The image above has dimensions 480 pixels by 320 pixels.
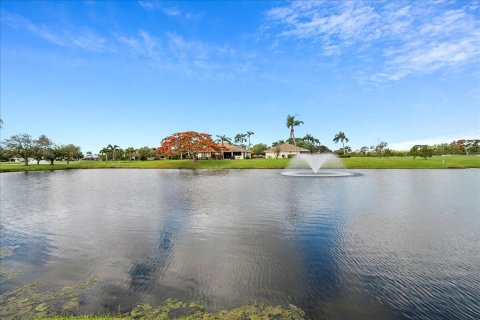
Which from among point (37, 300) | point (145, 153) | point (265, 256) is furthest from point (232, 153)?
point (37, 300)

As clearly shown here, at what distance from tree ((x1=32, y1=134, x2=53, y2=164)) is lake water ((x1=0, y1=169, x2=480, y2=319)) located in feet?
279

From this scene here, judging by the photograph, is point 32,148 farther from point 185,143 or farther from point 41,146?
point 185,143

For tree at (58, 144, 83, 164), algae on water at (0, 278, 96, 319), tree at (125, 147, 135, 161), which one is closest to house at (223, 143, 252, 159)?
tree at (125, 147, 135, 161)

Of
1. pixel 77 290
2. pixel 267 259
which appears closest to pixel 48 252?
pixel 77 290

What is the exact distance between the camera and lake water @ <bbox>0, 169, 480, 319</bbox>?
7109mm

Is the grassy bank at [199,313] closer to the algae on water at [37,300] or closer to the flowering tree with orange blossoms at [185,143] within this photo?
the algae on water at [37,300]

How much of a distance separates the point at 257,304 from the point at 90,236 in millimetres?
9632

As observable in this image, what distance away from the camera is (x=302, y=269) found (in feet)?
29.2

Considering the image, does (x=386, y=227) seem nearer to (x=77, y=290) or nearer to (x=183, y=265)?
(x=183, y=265)

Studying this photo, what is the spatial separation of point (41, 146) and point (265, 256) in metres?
106

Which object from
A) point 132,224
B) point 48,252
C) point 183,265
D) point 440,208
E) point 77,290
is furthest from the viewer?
point 440,208

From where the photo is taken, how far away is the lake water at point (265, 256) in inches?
280

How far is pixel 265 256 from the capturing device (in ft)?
32.9

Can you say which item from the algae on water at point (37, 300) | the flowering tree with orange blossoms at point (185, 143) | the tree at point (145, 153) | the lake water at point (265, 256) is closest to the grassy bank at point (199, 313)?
the lake water at point (265, 256)
